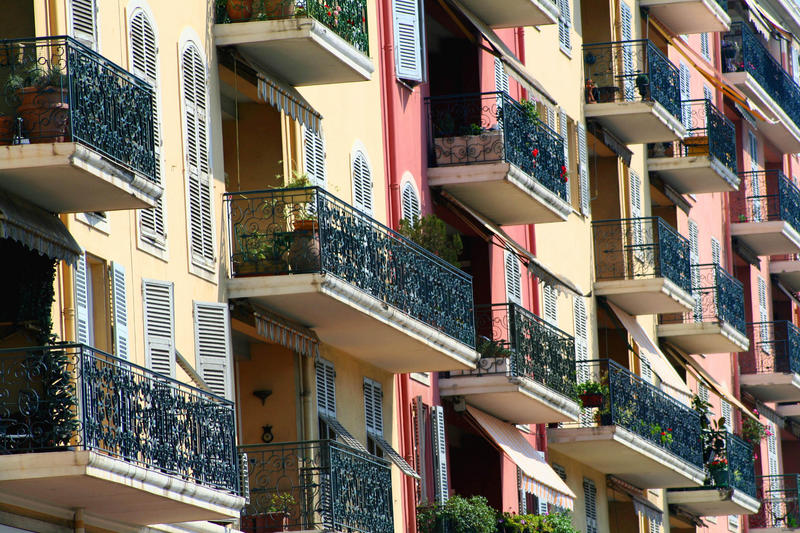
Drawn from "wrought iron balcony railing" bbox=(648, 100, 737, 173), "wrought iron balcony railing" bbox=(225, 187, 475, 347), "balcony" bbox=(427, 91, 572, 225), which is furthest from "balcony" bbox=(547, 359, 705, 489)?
"wrought iron balcony railing" bbox=(225, 187, 475, 347)

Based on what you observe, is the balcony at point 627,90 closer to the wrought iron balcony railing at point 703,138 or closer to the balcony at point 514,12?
the wrought iron balcony railing at point 703,138

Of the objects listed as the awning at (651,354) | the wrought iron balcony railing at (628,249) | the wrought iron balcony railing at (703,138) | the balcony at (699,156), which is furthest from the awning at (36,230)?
the wrought iron balcony railing at (703,138)

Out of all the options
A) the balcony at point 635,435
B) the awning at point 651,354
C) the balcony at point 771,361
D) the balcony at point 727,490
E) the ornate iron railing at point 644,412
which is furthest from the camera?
the balcony at point 771,361

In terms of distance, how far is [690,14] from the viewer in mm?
41812

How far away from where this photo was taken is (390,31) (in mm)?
28094

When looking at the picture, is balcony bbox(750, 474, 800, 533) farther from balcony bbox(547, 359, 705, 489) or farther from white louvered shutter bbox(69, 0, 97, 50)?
white louvered shutter bbox(69, 0, 97, 50)

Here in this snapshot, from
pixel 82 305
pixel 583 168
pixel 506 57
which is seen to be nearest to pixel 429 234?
pixel 506 57

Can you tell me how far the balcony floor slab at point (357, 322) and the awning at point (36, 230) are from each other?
4363 millimetres

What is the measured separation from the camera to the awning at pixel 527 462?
30.0m

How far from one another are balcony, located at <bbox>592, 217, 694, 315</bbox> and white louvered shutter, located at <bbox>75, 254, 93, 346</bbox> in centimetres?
1895

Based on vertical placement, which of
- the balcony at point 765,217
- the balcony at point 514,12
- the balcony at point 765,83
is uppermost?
the balcony at point 765,83

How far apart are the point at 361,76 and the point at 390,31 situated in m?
3.63

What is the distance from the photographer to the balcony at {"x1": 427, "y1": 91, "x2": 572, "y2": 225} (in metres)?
30.0

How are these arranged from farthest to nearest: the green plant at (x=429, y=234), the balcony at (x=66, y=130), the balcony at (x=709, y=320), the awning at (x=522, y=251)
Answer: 1. the balcony at (x=709, y=320)
2. the awning at (x=522, y=251)
3. the green plant at (x=429, y=234)
4. the balcony at (x=66, y=130)
